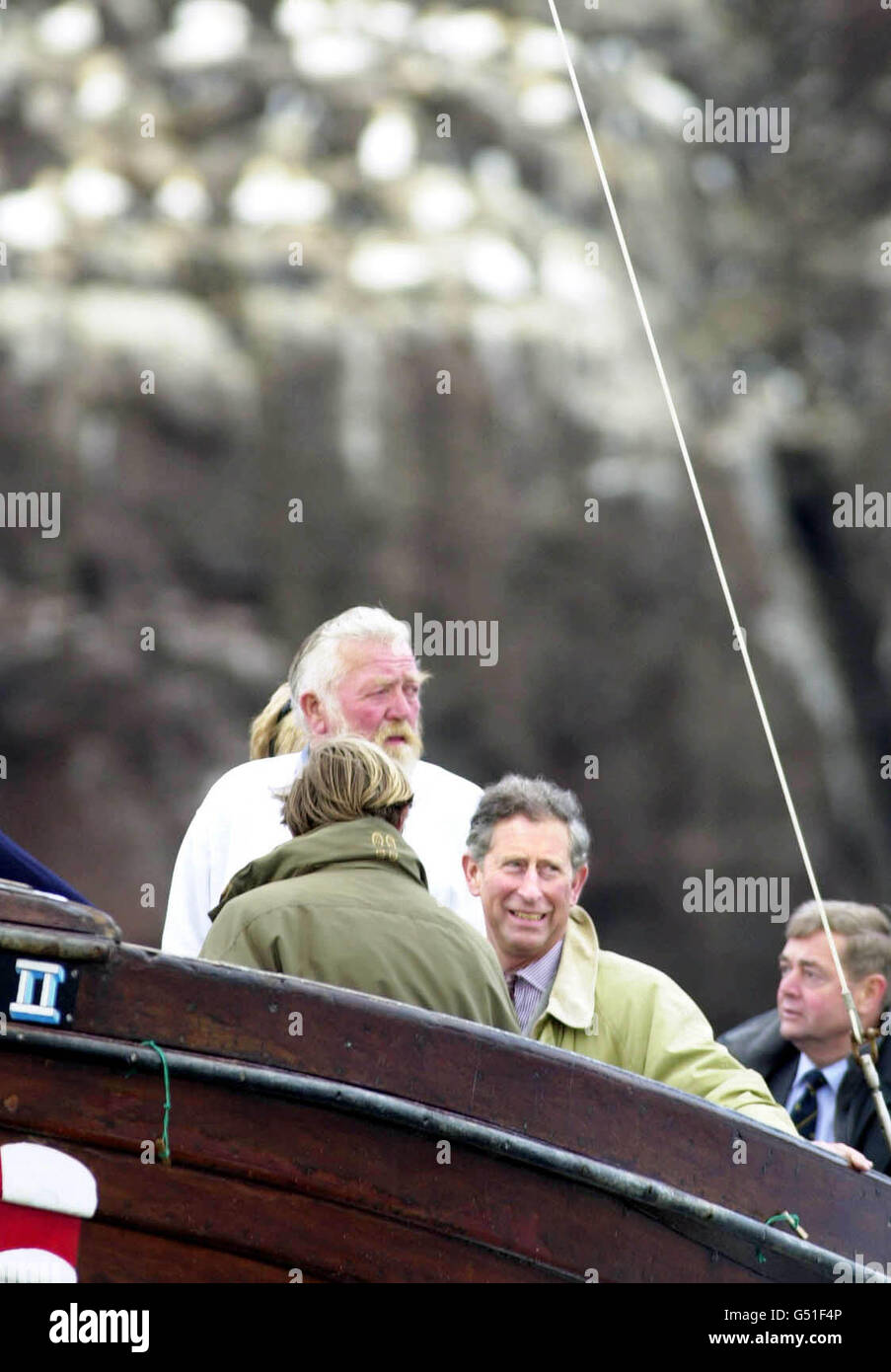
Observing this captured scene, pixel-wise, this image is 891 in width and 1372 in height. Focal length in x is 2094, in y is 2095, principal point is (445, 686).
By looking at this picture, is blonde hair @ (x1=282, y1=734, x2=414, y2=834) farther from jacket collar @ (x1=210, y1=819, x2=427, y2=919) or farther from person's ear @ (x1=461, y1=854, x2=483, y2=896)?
person's ear @ (x1=461, y1=854, x2=483, y2=896)

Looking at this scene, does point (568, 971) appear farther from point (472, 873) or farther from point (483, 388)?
point (483, 388)

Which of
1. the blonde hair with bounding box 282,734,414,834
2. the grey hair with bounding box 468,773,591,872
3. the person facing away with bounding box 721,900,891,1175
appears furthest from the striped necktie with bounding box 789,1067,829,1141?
the blonde hair with bounding box 282,734,414,834

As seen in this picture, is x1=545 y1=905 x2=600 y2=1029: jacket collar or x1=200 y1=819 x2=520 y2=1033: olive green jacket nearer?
x1=200 y1=819 x2=520 y2=1033: olive green jacket

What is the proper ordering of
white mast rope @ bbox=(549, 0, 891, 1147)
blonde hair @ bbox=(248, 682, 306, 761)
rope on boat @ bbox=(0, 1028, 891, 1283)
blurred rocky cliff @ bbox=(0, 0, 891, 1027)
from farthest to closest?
blurred rocky cliff @ bbox=(0, 0, 891, 1027) → blonde hair @ bbox=(248, 682, 306, 761) → white mast rope @ bbox=(549, 0, 891, 1147) → rope on boat @ bbox=(0, 1028, 891, 1283)

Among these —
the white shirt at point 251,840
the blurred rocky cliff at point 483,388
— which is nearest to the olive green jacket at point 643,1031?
the white shirt at point 251,840

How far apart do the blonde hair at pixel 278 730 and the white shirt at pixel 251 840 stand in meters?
0.12

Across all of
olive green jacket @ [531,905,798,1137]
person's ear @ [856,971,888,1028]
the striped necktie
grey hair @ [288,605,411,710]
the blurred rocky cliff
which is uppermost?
the blurred rocky cliff

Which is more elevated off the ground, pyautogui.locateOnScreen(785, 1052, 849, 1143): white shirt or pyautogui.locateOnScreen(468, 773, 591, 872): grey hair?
pyautogui.locateOnScreen(468, 773, 591, 872): grey hair

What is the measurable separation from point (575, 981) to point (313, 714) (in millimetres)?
834

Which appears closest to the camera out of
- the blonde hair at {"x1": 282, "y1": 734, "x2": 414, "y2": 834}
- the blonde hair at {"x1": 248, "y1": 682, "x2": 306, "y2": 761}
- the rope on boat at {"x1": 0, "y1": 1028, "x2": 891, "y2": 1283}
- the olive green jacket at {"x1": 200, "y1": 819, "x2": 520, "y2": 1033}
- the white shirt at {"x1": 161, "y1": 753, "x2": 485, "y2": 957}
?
the rope on boat at {"x1": 0, "y1": 1028, "x2": 891, "y2": 1283}

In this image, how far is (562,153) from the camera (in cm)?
1173

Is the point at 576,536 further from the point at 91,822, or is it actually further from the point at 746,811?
the point at 91,822

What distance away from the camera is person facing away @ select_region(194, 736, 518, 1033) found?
9.40ft

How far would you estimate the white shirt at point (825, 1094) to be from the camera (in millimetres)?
4223
